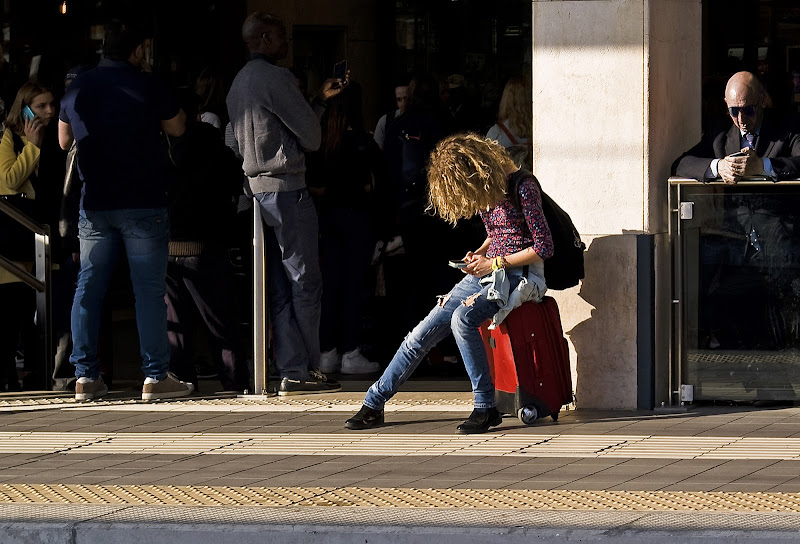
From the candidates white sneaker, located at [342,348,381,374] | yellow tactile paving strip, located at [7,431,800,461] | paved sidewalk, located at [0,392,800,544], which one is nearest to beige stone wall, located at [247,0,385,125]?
white sneaker, located at [342,348,381,374]

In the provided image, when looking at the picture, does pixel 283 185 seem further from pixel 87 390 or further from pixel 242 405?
pixel 87 390

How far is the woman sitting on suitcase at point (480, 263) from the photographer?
7398 mm

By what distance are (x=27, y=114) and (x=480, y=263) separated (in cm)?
328

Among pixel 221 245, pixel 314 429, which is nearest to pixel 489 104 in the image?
pixel 221 245

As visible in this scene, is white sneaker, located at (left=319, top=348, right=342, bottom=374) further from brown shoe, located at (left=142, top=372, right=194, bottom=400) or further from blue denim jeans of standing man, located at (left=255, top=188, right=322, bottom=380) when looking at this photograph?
brown shoe, located at (left=142, top=372, right=194, bottom=400)

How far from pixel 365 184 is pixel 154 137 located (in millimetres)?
1788

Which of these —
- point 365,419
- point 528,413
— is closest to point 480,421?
point 528,413

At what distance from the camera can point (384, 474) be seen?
21.4 feet

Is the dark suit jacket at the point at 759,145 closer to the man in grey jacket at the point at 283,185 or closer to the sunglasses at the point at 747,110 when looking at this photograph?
the sunglasses at the point at 747,110

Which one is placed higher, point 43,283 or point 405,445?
point 43,283

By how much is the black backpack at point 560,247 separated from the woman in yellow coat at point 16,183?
3.21m

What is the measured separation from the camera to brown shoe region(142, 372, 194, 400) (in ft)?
28.4

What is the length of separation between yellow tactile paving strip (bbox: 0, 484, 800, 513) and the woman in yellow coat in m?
3.27

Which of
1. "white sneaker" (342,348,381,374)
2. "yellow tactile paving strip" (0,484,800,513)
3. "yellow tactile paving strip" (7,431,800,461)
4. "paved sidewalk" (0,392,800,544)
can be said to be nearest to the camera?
"paved sidewalk" (0,392,800,544)
